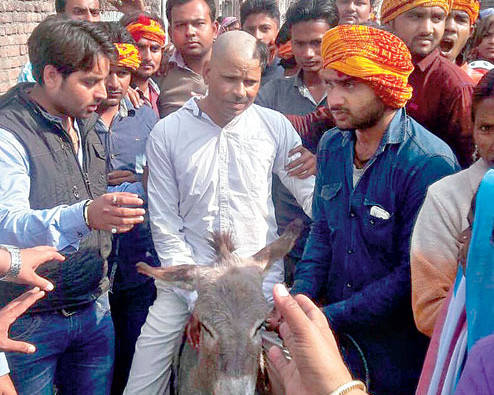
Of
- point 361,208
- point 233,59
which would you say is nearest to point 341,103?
point 361,208

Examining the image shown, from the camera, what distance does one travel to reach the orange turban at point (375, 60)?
9.35 ft

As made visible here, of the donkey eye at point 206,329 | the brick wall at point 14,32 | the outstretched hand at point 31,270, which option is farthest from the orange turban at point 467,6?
the brick wall at point 14,32

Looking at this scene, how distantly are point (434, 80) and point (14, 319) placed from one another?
3058 mm

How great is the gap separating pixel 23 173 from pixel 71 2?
3094 millimetres

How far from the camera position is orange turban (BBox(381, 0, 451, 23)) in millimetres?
3705

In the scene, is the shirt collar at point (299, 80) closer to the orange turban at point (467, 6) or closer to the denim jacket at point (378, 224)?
the orange turban at point (467, 6)

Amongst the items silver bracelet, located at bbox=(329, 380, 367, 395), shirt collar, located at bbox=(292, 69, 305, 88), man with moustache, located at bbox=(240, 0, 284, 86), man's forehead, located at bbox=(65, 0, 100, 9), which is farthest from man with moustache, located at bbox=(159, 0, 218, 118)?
silver bracelet, located at bbox=(329, 380, 367, 395)

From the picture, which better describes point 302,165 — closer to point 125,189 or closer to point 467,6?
point 125,189

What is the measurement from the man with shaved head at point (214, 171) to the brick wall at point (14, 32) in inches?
184

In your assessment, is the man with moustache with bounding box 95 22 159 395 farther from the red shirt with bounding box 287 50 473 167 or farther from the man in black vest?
the red shirt with bounding box 287 50 473 167

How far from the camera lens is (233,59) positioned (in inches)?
139

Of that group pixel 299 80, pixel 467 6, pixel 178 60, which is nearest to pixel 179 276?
pixel 299 80

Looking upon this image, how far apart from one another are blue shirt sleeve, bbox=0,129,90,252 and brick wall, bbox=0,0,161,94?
15.7 ft

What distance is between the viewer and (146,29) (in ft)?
17.3
